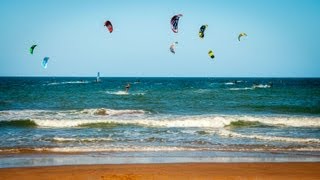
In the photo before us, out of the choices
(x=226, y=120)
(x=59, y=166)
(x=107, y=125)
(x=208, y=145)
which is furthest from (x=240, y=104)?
(x=59, y=166)

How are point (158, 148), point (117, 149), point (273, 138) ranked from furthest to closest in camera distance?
point (273, 138)
point (158, 148)
point (117, 149)

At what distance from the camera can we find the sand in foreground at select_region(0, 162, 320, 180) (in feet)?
27.3

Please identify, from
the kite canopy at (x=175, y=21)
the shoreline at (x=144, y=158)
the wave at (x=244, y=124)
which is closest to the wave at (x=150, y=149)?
the shoreline at (x=144, y=158)

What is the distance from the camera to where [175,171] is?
8.89 metres

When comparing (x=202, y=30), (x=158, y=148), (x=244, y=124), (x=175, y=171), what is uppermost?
(x=202, y=30)

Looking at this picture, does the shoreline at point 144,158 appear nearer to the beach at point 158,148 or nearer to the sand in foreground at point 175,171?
the beach at point 158,148

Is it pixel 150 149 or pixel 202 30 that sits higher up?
pixel 202 30

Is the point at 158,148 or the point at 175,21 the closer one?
the point at 158,148

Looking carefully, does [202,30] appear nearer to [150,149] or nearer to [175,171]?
[150,149]

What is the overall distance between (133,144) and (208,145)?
2615mm

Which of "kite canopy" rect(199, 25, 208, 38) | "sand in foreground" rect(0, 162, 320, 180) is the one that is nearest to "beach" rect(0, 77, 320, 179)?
"sand in foreground" rect(0, 162, 320, 180)

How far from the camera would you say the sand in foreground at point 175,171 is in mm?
8320

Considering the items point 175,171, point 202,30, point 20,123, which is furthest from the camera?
point 20,123

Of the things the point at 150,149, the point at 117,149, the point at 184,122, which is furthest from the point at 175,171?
→ the point at 184,122
